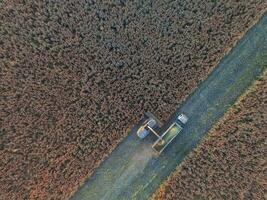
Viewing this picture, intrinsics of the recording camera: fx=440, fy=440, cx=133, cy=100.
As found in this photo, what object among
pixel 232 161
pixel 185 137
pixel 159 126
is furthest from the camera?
pixel 185 137

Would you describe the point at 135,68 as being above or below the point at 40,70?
above

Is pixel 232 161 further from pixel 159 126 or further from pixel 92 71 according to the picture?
pixel 92 71

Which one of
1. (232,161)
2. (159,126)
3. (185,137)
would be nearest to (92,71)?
(159,126)

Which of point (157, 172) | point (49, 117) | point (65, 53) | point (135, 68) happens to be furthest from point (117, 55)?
point (157, 172)

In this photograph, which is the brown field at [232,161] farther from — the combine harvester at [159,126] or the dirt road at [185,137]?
the combine harvester at [159,126]

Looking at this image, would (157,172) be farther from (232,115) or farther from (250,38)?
(250,38)

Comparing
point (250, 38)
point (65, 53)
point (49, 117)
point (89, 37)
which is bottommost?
point (49, 117)
